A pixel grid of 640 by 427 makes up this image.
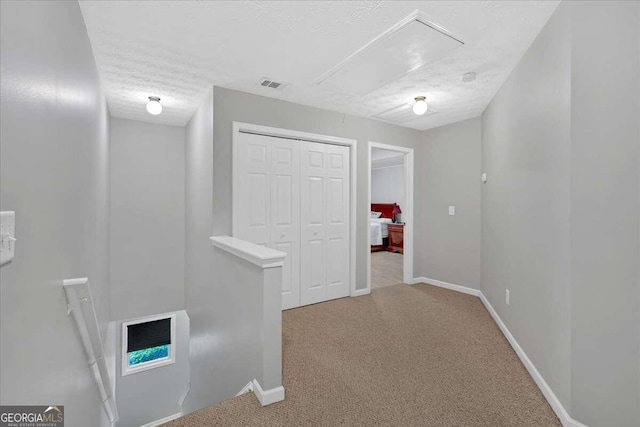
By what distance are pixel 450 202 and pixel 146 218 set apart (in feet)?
14.1

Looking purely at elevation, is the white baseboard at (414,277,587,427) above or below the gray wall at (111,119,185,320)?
below

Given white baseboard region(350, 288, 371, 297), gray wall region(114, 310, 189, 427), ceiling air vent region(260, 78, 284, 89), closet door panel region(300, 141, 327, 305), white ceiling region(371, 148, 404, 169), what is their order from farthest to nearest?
white ceiling region(371, 148, 404, 169) < gray wall region(114, 310, 189, 427) < white baseboard region(350, 288, 371, 297) < closet door panel region(300, 141, 327, 305) < ceiling air vent region(260, 78, 284, 89)

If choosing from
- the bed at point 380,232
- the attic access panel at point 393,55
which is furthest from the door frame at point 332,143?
the bed at point 380,232

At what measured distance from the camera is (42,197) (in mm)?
1125

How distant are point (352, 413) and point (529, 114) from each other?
2.38m

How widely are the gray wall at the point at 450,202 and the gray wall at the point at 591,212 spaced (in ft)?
6.39

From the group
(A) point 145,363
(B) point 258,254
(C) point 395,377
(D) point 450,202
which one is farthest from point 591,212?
(A) point 145,363

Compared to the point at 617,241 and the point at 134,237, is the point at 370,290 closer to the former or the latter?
the point at 617,241

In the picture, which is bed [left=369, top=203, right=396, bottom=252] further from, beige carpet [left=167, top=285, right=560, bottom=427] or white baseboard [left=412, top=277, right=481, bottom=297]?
beige carpet [left=167, top=285, right=560, bottom=427]

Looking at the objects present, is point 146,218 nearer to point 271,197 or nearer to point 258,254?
point 271,197

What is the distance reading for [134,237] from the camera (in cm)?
407

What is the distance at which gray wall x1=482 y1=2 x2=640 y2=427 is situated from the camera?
1397mm

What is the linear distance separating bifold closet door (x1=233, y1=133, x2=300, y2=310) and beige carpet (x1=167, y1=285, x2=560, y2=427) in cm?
61

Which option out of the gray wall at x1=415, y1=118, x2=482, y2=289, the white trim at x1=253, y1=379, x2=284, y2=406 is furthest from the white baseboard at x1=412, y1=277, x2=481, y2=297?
the white trim at x1=253, y1=379, x2=284, y2=406
